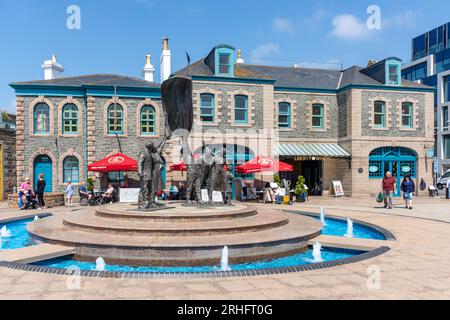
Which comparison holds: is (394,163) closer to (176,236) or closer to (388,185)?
(388,185)

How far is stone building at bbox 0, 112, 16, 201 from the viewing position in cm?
2494

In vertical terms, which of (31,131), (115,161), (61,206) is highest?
(31,131)

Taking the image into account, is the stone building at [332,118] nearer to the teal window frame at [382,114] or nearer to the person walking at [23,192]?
the teal window frame at [382,114]

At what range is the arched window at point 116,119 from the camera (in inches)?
923

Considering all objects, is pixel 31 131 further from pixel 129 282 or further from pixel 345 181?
A: pixel 345 181

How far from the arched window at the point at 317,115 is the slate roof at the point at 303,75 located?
1507 millimetres

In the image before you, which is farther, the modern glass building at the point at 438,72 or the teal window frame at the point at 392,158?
the modern glass building at the point at 438,72

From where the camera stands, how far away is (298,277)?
592 cm

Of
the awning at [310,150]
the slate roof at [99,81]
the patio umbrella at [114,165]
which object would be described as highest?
the slate roof at [99,81]

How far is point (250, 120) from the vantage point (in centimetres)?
2459

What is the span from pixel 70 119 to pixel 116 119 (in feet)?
9.92

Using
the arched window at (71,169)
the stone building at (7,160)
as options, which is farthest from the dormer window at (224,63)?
the stone building at (7,160)
